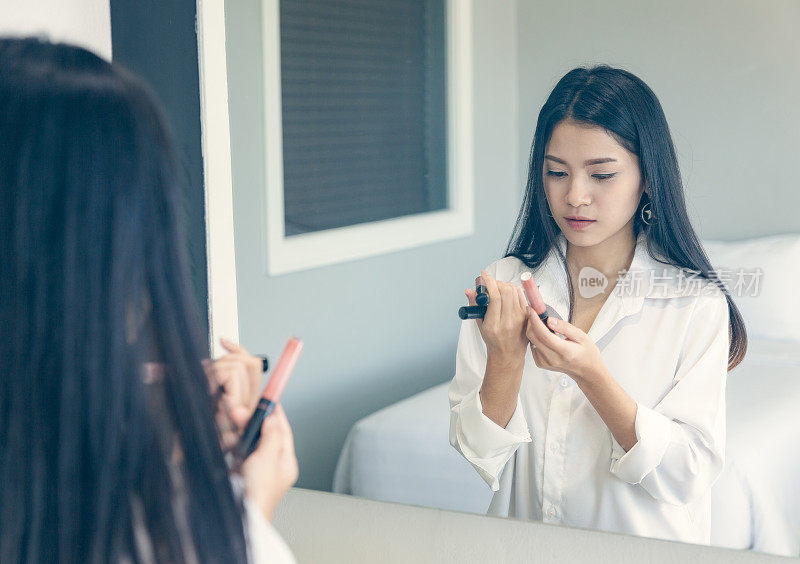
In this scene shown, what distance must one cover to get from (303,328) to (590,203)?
34cm

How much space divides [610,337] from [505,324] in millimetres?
99

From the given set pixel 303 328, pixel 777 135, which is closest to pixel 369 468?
pixel 303 328

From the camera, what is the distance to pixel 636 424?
0.76 m

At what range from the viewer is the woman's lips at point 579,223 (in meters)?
0.78

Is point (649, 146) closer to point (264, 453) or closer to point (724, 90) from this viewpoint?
point (724, 90)

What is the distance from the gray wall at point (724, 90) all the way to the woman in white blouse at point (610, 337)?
0.07 ft

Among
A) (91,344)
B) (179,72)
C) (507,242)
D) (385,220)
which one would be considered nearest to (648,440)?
(507,242)

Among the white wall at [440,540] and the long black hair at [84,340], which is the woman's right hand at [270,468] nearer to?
the long black hair at [84,340]

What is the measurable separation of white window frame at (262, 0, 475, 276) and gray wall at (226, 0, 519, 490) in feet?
0.03

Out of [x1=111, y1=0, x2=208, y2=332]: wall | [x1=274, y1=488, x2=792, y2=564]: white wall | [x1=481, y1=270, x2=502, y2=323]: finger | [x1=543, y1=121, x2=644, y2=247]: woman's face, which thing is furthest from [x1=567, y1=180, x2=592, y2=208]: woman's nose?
[x1=111, y1=0, x2=208, y2=332]: wall

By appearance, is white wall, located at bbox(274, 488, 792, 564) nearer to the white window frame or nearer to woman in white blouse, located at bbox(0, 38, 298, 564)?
the white window frame

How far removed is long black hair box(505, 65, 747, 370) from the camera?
2.47 ft

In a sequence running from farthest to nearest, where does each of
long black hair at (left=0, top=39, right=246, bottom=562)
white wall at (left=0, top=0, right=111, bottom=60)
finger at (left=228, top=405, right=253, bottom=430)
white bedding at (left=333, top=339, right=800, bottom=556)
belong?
white wall at (left=0, top=0, right=111, bottom=60) → white bedding at (left=333, top=339, right=800, bottom=556) → finger at (left=228, top=405, right=253, bottom=430) → long black hair at (left=0, top=39, right=246, bottom=562)

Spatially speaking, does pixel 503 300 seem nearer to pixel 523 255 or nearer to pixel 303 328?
pixel 523 255
